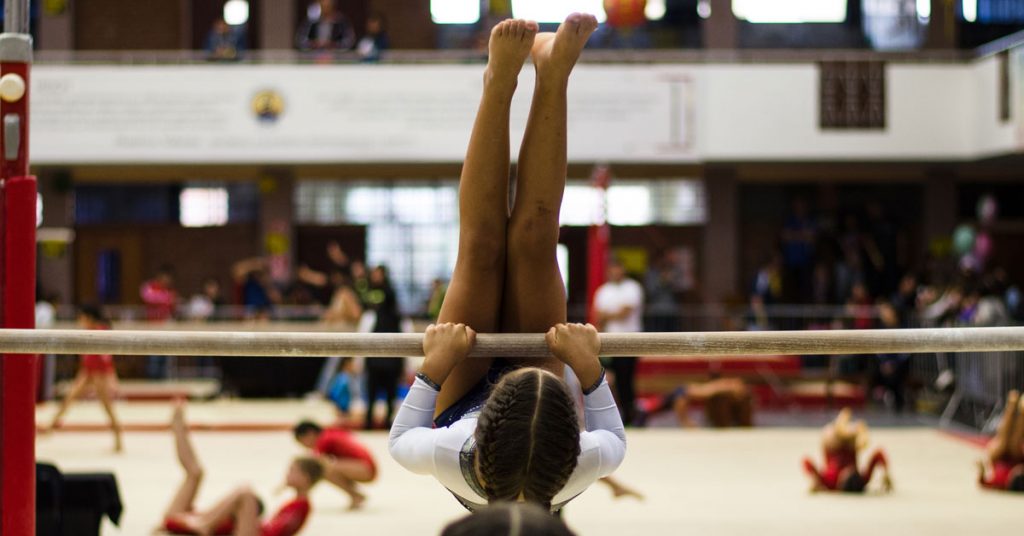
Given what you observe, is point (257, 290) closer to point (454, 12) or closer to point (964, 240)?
point (454, 12)

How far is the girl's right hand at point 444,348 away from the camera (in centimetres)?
267

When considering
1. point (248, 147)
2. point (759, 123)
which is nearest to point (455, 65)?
point (248, 147)

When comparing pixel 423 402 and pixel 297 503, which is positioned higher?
pixel 423 402

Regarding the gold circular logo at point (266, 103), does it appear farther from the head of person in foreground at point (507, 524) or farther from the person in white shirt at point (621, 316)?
the head of person in foreground at point (507, 524)

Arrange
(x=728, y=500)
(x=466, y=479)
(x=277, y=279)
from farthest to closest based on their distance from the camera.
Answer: (x=277, y=279)
(x=728, y=500)
(x=466, y=479)

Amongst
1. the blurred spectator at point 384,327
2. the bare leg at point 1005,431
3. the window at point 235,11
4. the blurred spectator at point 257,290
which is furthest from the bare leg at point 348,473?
the window at point 235,11

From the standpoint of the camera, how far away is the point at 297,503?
18.4ft

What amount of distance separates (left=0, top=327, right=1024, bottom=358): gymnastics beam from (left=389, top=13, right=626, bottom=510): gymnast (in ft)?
0.61

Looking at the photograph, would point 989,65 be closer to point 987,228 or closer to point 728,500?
point 987,228

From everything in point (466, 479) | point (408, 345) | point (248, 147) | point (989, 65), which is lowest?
point (466, 479)

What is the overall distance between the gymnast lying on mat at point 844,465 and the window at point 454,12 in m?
9.91

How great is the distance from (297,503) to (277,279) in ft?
31.5

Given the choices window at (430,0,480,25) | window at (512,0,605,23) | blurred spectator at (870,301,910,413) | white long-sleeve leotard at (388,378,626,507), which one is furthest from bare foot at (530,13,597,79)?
window at (430,0,480,25)

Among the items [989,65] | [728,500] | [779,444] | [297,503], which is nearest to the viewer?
[297,503]
